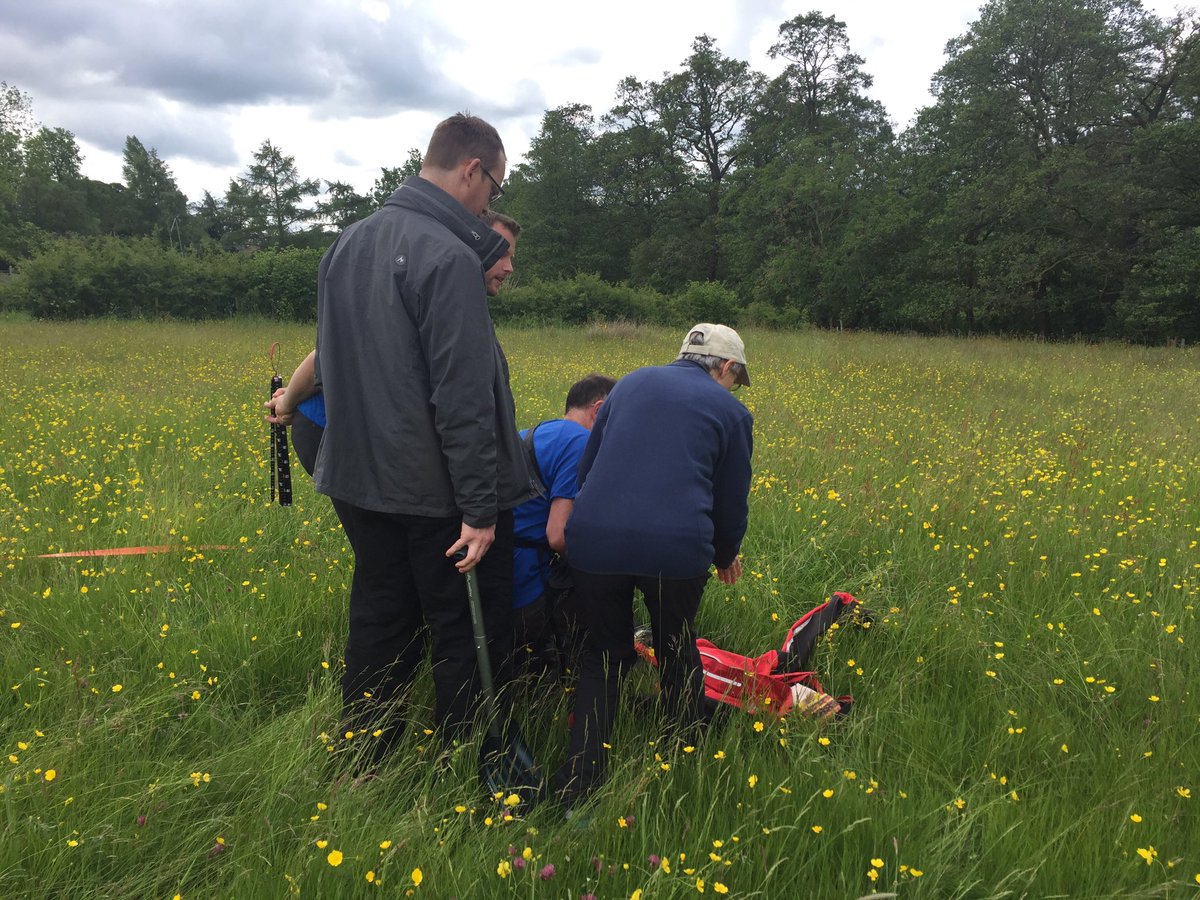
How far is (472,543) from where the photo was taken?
1.96 metres

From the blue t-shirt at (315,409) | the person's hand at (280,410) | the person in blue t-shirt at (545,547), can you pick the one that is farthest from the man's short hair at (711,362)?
the person's hand at (280,410)

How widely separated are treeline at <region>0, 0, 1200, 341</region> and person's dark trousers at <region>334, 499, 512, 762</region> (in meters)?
21.7

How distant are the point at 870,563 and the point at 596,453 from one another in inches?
84.2

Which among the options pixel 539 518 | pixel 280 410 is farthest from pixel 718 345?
pixel 280 410

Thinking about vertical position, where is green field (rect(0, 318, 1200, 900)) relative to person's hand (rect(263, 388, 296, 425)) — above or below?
below

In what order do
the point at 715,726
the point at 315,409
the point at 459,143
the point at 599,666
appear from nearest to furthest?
the point at 459,143 → the point at 599,666 → the point at 715,726 → the point at 315,409

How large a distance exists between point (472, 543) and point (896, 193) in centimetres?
3184

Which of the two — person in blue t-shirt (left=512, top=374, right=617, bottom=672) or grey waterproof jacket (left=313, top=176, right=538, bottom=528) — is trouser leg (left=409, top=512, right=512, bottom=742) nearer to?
grey waterproof jacket (left=313, top=176, right=538, bottom=528)

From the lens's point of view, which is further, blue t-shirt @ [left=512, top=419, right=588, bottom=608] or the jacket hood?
blue t-shirt @ [left=512, top=419, right=588, bottom=608]

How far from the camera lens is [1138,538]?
3861mm

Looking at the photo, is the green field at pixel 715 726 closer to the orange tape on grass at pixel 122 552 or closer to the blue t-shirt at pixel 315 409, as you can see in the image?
the orange tape on grass at pixel 122 552


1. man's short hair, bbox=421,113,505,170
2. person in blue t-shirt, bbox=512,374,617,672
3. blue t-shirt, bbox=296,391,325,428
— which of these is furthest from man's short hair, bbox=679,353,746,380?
blue t-shirt, bbox=296,391,325,428

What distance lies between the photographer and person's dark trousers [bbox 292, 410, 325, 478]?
97.7 inches

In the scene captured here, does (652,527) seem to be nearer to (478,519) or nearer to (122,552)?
(478,519)
